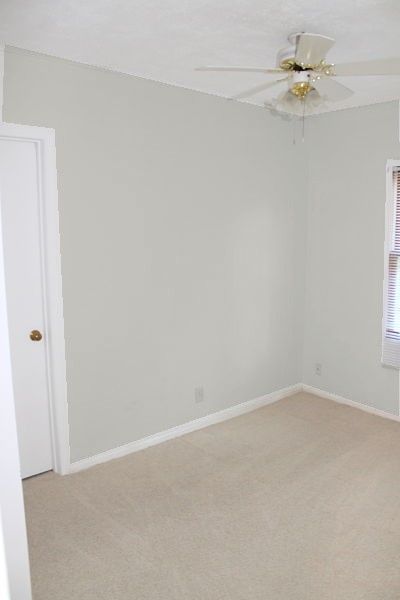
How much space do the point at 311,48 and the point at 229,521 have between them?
97.8 inches

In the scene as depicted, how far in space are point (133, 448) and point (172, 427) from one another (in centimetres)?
38

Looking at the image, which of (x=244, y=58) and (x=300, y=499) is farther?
(x=300, y=499)

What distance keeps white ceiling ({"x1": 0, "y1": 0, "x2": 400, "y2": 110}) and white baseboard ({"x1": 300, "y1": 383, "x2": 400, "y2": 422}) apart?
113 inches

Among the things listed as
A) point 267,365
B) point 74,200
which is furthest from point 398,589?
point 74,200

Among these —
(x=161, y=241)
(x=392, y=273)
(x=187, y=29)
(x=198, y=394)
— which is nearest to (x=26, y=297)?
(x=161, y=241)

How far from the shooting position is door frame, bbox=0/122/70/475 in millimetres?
3059

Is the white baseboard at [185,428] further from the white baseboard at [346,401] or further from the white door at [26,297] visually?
the white door at [26,297]

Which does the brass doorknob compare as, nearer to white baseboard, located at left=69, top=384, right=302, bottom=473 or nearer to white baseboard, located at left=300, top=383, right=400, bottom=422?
white baseboard, located at left=69, top=384, right=302, bottom=473

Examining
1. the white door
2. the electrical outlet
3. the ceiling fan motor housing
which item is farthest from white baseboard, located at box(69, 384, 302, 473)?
the ceiling fan motor housing

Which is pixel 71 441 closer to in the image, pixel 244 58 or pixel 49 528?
pixel 49 528

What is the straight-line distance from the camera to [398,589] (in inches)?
94.0

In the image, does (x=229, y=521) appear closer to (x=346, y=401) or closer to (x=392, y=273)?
(x=346, y=401)

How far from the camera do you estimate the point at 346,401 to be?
4684mm

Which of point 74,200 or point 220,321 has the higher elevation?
point 74,200
